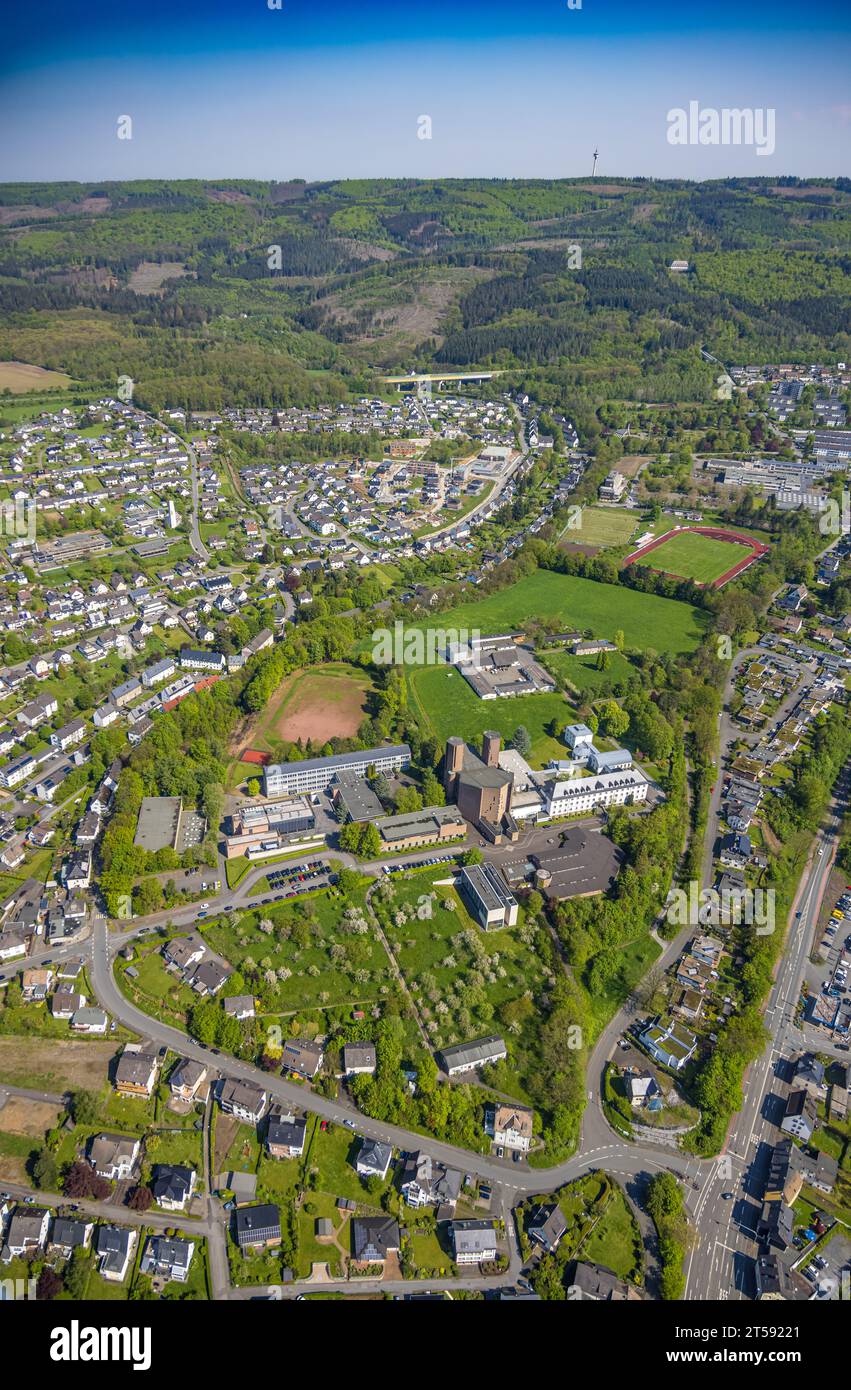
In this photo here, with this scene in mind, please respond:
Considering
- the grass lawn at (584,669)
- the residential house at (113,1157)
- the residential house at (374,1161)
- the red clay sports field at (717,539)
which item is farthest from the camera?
the red clay sports field at (717,539)

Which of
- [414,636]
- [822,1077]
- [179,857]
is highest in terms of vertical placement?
[414,636]

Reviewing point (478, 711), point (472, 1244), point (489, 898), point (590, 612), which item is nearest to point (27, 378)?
point (590, 612)

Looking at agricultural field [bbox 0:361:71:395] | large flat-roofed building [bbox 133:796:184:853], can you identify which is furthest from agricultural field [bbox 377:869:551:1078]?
agricultural field [bbox 0:361:71:395]

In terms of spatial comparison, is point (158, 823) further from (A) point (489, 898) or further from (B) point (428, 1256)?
(B) point (428, 1256)

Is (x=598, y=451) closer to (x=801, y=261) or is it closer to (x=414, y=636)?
(x=414, y=636)

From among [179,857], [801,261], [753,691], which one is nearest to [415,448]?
[753,691]

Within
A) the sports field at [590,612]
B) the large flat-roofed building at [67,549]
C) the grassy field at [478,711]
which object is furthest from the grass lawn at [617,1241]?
the large flat-roofed building at [67,549]

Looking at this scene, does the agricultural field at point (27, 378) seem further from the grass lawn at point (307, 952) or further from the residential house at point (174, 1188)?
the residential house at point (174, 1188)
